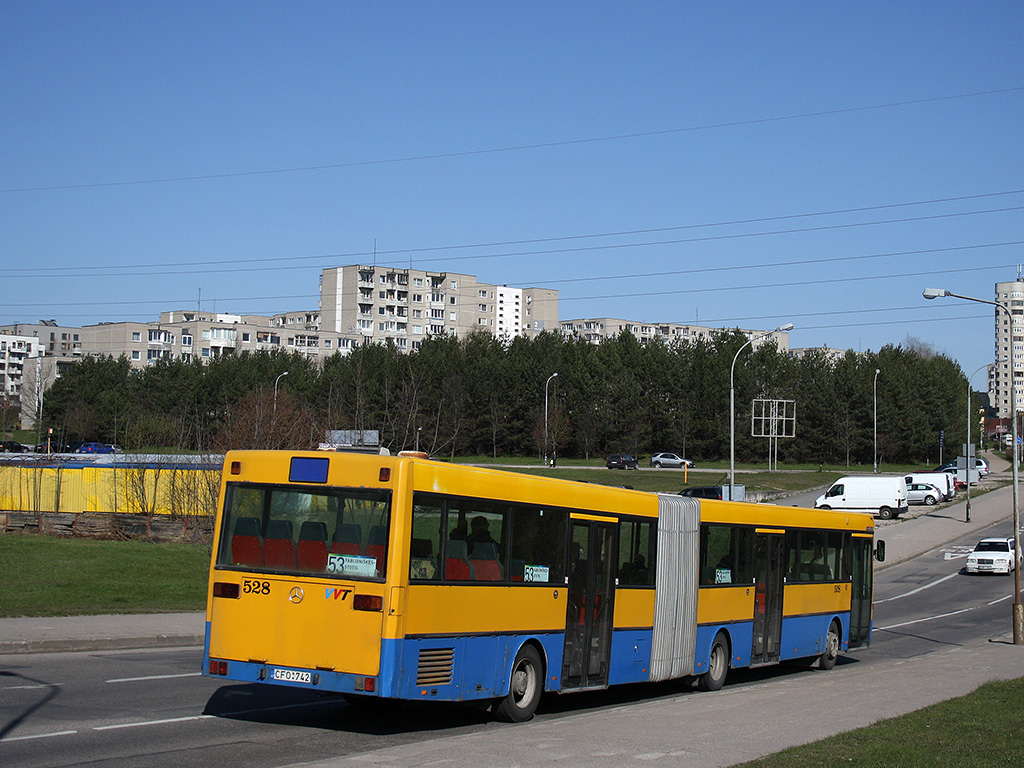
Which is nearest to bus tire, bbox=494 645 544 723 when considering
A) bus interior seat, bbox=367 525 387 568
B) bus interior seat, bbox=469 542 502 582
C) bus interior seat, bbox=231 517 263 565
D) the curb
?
bus interior seat, bbox=469 542 502 582

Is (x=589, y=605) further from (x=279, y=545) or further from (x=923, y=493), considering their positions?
(x=923, y=493)

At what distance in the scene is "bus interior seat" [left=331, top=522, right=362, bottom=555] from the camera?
Result: 1097 centimetres

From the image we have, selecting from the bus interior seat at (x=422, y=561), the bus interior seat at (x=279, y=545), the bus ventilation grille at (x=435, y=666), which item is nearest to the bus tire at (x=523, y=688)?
the bus ventilation grille at (x=435, y=666)

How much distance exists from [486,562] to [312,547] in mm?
1975

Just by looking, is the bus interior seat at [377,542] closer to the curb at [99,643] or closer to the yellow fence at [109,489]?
the curb at [99,643]

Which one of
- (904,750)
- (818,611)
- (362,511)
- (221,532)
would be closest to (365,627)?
(362,511)

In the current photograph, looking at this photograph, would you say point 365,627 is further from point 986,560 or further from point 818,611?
point 986,560

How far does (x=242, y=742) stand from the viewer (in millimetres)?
10578

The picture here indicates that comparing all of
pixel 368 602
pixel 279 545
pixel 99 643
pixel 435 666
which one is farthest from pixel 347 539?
pixel 99 643

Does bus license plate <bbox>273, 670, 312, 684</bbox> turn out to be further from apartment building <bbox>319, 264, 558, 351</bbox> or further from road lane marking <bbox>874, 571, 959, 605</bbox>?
apartment building <bbox>319, 264, 558, 351</bbox>

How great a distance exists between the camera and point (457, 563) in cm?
1160

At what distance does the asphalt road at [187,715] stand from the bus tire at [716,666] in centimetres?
34

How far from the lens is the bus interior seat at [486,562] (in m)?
11.9

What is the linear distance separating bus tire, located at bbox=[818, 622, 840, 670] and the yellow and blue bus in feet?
20.4
